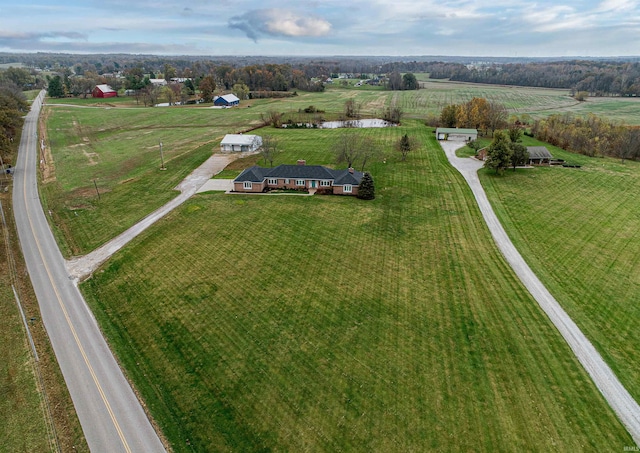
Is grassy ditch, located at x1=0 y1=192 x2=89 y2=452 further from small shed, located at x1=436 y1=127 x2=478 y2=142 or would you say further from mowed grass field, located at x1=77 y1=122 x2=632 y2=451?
small shed, located at x1=436 y1=127 x2=478 y2=142

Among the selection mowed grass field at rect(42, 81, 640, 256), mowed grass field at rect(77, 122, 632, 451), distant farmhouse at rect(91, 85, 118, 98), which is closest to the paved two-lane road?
mowed grass field at rect(77, 122, 632, 451)

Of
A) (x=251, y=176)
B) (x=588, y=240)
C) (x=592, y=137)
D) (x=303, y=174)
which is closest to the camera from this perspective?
(x=588, y=240)

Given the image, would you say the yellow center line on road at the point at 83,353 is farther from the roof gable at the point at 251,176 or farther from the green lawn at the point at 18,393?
the roof gable at the point at 251,176

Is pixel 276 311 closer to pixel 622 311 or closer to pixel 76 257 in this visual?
pixel 76 257

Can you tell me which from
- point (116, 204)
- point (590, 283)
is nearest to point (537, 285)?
point (590, 283)

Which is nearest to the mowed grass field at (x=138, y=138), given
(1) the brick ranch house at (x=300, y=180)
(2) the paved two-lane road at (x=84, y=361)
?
(2) the paved two-lane road at (x=84, y=361)

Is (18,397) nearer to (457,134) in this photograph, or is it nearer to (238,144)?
(238,144)

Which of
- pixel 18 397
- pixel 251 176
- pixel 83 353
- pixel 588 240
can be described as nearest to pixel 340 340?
pixel 83 353
